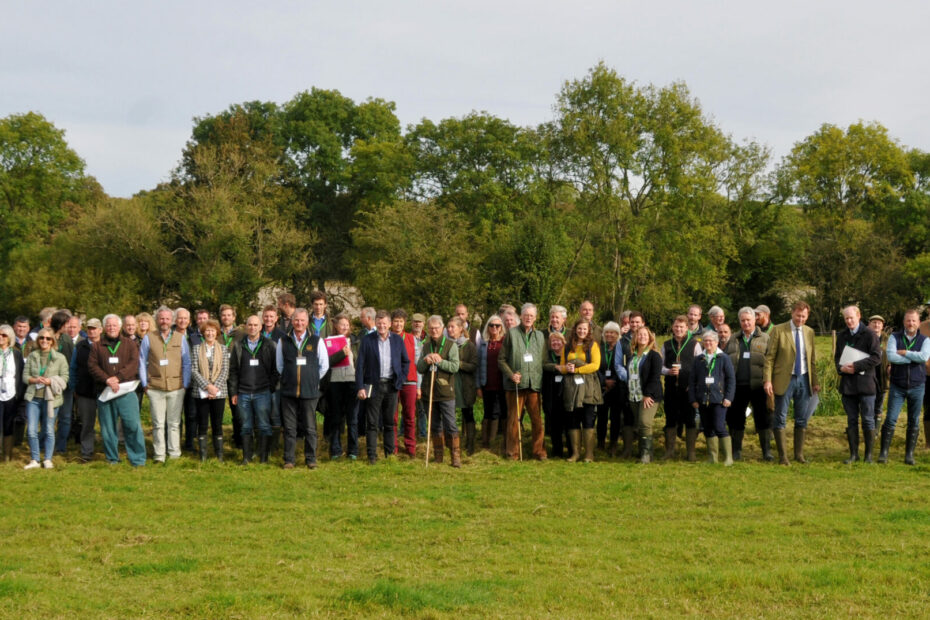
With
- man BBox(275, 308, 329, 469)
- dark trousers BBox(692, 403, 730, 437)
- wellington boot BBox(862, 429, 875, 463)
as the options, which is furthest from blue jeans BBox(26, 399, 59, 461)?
wellington boot BBox(862, 429, 875, 463)

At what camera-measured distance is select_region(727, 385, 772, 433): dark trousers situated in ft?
39.0

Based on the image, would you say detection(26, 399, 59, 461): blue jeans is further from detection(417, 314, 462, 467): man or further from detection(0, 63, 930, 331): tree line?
detection(0, 63, 930, 331): tree line

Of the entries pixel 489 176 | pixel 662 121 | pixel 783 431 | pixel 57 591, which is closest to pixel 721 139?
pixel 662 121

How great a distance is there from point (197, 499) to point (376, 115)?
47.9 metres

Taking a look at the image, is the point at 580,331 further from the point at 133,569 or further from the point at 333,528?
the point at 133,569

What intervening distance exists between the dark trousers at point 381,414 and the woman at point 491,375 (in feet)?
4.67

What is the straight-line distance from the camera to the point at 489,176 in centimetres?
4528

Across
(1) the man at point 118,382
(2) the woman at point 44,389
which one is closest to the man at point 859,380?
(1) the man at point 118,382

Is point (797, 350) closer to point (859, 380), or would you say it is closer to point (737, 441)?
point (859, 380)

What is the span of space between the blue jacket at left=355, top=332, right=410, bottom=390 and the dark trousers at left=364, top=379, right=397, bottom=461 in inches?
4.3

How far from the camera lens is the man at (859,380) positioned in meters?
11.5

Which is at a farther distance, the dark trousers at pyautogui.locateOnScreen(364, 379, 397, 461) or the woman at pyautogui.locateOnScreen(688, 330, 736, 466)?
the dark trousers at pyautogui.locateOnScreen(364, 379, 397, 461)

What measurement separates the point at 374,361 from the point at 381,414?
2.63 ft

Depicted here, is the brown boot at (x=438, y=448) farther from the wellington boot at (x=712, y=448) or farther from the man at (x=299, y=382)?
the wellington boot at (x=712, y=448)
